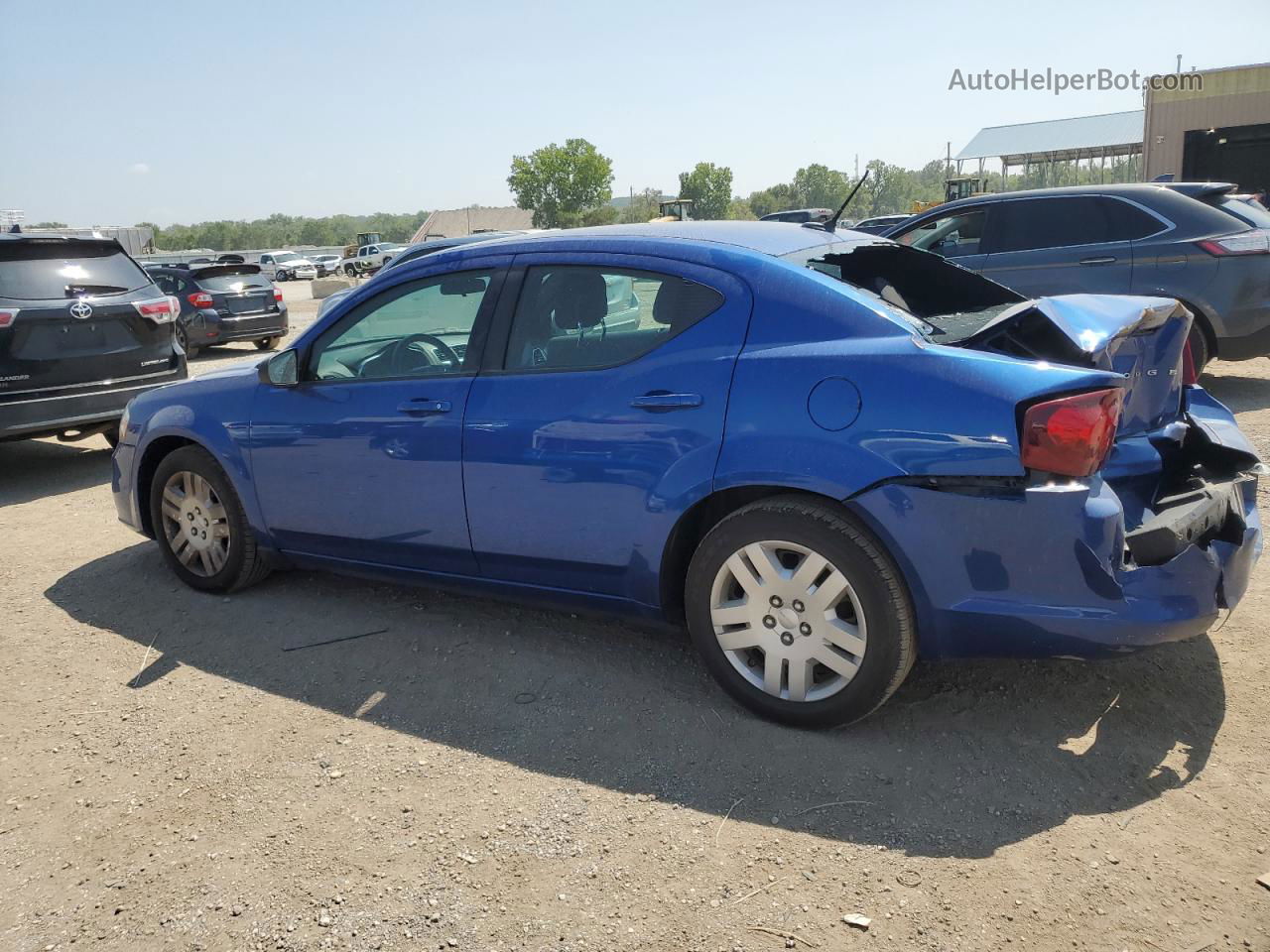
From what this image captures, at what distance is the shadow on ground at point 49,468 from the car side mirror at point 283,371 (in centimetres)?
380

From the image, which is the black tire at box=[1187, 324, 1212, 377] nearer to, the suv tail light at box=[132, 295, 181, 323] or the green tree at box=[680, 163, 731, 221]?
the suv tail light at box=[132, 295, 181, 323]

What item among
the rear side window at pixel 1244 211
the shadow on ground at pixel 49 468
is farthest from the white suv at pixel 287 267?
the rear side window at pixel 1244 211

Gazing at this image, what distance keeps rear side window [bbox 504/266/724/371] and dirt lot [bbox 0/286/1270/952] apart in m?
1.20

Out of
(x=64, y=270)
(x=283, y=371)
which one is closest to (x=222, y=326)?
(x=64, y=270)

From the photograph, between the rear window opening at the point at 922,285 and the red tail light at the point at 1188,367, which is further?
the red tail light at the point at 1188,367

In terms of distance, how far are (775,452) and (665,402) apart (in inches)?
17.2

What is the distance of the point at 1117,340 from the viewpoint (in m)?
3.10

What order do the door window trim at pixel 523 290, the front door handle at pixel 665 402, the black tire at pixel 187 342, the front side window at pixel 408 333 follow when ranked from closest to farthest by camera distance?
1. the front door handle at pixel 665 402
2. the door window trim at pixel 523 290
3. the front side window at pixel 408 333
4. the black tire at pixel 187 342

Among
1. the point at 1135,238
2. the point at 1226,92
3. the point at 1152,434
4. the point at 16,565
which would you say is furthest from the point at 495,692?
the point at 1226,92

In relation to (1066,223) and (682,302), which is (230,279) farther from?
(682,302)

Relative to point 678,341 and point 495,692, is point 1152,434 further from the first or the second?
point 495,692

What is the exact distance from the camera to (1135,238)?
7.67m

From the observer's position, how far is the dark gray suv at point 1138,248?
7.36 m

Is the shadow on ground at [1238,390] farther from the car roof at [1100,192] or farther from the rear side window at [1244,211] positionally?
the car roof at [1100,192]
